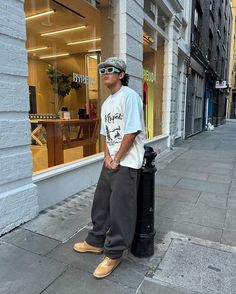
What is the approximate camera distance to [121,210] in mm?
2523

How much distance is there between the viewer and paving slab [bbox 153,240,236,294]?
241 centimetres

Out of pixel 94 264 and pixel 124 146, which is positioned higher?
pixel 124 146

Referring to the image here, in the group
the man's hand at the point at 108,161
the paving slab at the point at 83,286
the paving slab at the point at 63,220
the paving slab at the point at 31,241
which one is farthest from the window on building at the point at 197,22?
the paving slab at the point at 83,286

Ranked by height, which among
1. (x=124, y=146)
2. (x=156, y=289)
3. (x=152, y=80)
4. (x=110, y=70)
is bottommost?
(x=156, y=289)

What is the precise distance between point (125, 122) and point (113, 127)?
20cm

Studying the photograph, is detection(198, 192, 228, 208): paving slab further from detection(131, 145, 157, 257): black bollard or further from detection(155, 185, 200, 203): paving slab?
detection(131, 145, 157, 257): black bollard

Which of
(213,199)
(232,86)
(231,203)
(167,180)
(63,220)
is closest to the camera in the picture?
(63,220)

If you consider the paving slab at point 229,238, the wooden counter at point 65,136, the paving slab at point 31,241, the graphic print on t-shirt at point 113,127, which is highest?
the graphic print on t-shirt at point 113,127

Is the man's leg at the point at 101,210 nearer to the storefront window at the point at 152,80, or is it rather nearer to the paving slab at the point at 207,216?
the paving slab at the point at 207,216

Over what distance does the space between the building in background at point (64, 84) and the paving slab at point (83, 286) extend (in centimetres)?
126

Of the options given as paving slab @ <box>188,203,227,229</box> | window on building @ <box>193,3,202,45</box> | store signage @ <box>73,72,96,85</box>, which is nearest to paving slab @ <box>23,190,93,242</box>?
paving slab @ <box>188,203,227,229</box>

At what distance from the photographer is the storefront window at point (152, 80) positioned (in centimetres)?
809

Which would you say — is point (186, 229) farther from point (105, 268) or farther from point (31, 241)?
point (31, 241)

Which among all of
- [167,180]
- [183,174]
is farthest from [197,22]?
[167,180]
